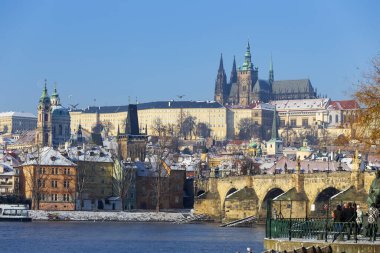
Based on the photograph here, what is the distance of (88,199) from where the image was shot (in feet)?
397

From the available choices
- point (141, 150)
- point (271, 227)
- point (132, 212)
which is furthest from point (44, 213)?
point (271, 227)

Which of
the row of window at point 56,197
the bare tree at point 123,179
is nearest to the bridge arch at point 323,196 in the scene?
the bare tree at point 123,179

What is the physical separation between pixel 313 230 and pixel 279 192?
244 feet

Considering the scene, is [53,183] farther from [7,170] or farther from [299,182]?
[299,182]

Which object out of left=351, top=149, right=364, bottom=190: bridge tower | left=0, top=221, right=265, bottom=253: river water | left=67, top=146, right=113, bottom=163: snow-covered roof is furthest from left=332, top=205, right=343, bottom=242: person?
left=67, top=146, right=113, bottom=163: snow-covered roof

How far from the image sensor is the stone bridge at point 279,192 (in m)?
85.8

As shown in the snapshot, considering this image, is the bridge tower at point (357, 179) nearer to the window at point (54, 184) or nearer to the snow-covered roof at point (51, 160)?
the window at point (54, 184)

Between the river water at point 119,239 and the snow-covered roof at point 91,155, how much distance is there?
1114 inches

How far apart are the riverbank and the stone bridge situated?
4.16 metres

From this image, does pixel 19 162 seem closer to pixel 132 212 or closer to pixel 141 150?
pixel 141 150

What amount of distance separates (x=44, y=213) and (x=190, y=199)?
2347cm

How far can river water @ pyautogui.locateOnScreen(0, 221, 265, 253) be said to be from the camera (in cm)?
6307

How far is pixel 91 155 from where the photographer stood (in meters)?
124

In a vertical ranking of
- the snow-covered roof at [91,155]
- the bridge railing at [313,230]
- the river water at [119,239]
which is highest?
the snow-covered roof at [91,155]
